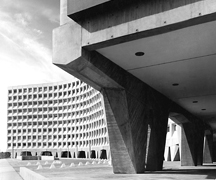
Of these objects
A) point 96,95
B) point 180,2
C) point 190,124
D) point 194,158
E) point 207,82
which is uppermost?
point 96,95

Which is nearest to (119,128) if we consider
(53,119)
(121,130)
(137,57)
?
(121,130)

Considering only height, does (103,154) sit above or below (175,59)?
below

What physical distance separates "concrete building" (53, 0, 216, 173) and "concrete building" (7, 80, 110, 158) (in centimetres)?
8300

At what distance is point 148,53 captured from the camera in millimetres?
14766

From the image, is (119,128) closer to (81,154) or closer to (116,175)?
(116,175)

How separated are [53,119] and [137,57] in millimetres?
113981

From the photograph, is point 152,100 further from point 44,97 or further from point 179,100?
point 44,97

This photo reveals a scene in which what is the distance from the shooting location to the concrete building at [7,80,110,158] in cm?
11069

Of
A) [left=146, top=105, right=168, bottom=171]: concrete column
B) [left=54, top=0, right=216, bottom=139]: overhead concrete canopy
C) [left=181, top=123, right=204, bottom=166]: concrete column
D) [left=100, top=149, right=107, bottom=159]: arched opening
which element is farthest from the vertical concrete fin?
[left=100, top=149, right=107, bottom=159]: arched opening

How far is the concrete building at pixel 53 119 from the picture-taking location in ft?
363

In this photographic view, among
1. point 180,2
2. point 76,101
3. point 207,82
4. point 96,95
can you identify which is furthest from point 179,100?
point 76,101

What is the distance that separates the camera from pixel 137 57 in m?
15.3

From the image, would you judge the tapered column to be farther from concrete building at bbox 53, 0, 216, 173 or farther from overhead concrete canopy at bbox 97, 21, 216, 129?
overhead concrete canopy at bbox 97, 21, 216, 129

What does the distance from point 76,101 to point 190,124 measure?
8993cm
